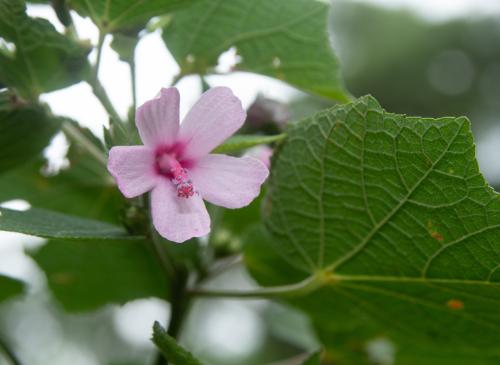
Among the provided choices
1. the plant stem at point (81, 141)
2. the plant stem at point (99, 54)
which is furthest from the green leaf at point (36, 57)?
the plant stem at point (81, 141)

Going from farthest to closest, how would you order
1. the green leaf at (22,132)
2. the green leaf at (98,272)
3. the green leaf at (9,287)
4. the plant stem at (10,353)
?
the green leaf at (98,272) → the green leaf at (9,287) → the plant stem at (10,353) → the green leaf at (22,132)

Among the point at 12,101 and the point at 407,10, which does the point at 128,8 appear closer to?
A: the point at 12,101

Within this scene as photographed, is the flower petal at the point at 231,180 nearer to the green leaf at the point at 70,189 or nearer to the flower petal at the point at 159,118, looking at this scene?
the flower petal at the point at 159,118

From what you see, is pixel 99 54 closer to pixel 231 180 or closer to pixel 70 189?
pixel 231 180

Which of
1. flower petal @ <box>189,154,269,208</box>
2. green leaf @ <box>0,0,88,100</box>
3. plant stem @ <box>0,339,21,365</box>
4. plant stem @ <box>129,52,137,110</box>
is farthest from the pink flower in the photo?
plant stem @ <box>0,339,21,365</box>

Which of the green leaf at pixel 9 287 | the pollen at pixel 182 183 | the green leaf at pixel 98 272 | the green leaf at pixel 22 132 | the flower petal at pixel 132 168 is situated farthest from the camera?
the green leaf at pixel 98 272

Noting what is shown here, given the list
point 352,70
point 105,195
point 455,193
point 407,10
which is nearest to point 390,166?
point 455,193

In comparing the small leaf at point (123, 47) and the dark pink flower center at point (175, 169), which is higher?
the small leaf at point (123, 47)
